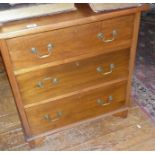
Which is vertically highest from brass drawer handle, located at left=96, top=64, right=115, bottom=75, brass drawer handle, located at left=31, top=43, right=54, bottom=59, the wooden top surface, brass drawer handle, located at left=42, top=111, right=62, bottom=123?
the wooden top surface

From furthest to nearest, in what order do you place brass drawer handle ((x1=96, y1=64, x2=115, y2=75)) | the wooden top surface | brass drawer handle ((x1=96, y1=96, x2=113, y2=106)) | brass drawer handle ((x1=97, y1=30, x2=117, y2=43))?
brass drawer handle ((x1=96, y1=96, x2=113, y2=106))
brass drawer handle ((x1=96, y1=64, x2=115, y2=75))
brass drawer handle ((x1=97, y1=30, x2=117, y2=43))
the wooden top surface

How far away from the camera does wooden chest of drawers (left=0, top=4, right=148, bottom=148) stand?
1021mm

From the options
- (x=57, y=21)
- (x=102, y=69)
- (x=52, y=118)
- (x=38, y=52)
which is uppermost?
(x=57, y=21)

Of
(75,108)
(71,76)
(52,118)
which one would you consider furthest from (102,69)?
(52,118)

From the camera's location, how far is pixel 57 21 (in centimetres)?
100

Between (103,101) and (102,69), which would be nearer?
(102,69)

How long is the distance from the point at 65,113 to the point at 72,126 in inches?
4.9

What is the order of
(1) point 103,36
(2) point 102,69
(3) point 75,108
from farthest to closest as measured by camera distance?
(3) point 75,108 < (2) point 102,69 < (1) point 103,36

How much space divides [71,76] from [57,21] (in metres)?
0.32

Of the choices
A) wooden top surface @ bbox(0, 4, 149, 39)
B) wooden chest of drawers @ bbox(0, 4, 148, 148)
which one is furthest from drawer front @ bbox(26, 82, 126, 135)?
wooden top surface @ bbox(0, 4, 149, 39)

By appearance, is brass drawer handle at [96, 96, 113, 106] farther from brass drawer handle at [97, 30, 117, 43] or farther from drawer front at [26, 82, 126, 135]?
brass drawer handle at [97, 30, 117, 43]

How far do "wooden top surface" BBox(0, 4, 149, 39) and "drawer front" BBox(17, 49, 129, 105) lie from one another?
0.75 feet

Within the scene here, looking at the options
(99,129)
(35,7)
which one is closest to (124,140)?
(99,129)

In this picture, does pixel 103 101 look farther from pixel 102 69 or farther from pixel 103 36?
pixel 103 36
